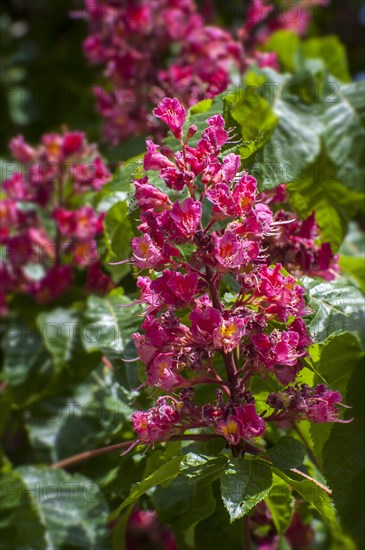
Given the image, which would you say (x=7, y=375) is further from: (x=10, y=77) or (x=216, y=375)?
(x=10, y=77)

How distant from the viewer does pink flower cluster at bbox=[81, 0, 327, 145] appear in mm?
2709

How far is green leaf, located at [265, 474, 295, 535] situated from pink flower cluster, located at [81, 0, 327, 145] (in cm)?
131

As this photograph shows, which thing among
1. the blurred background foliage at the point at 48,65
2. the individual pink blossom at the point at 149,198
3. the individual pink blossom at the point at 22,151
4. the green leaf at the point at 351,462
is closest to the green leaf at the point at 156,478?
the green leaf at the point at 351,462

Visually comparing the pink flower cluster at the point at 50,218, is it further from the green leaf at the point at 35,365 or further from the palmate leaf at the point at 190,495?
the palmate leaf at the point at 190,495

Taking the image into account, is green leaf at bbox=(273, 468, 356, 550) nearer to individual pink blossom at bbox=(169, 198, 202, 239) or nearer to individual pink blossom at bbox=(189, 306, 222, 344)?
individual pink blossom at bbox=(189, 306, 222, 344)

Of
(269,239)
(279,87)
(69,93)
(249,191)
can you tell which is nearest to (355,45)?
(69,93)

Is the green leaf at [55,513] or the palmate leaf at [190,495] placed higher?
the palmate leaf at [190,495]

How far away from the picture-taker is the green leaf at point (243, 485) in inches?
52.1

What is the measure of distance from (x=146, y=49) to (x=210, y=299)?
5.29 ft

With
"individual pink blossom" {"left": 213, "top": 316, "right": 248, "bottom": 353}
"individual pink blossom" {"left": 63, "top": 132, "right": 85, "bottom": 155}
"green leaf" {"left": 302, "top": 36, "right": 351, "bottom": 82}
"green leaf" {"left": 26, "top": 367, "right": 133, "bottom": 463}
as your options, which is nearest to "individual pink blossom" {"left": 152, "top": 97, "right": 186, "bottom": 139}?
"individual pink blossom" {"left": 213, "top": 316, "right": 248, "bottom": 353}

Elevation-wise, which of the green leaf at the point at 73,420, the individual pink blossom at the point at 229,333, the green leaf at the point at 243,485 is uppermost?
the individual pink blossom at the point at 229,333

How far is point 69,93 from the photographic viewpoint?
368cm

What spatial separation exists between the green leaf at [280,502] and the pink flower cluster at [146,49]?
131 cm

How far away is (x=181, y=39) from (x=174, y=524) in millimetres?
1645
